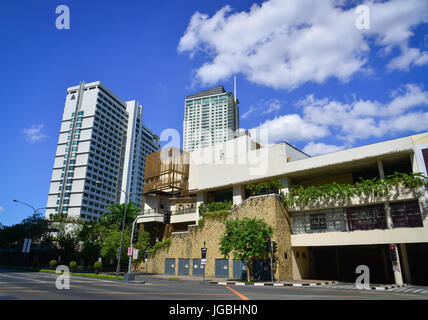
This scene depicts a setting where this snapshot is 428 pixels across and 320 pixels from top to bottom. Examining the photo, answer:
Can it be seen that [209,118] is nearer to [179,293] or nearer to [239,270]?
[239,270]

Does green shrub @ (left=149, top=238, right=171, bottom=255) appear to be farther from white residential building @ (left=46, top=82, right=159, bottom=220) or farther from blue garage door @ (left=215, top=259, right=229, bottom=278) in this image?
white residential building @ (left=46, top=82, right=159, bottom=220)

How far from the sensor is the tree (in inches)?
966

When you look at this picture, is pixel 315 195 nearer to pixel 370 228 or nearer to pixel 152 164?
pixel 370 228

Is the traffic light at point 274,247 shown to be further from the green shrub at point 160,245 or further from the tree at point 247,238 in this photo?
the green shrub at point 160,245

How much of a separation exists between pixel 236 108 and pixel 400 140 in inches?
5123

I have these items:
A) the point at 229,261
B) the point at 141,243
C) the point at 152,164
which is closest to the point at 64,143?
the point at 152,164

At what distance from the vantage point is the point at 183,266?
113 ft

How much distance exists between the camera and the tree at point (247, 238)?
80.5 feet

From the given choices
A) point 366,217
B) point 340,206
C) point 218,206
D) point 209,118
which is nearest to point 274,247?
point 340,206

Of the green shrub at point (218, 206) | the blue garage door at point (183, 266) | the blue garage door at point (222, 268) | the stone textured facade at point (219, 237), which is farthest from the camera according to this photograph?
the blue garage door at point (183, 266)

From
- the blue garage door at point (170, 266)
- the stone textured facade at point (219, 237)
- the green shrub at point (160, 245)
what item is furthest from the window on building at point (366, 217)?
the green shrub at point (160, 245)

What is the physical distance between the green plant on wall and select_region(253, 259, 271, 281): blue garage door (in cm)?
698

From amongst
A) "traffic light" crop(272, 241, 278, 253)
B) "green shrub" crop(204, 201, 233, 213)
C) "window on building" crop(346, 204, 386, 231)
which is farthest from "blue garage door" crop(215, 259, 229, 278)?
"window on building" crop(346, 204, 386, 231)

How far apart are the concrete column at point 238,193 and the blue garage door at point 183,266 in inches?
361
